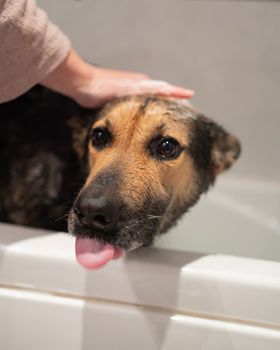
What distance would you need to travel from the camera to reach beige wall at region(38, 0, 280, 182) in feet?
5.99

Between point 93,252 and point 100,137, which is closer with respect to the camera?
point 93,252

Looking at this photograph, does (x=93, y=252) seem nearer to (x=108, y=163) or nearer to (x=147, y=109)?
(x=108, y=163)

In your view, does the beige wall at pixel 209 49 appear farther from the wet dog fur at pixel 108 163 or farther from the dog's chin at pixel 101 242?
the dog's chin at pixel 101 242

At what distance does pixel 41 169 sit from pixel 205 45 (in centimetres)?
99

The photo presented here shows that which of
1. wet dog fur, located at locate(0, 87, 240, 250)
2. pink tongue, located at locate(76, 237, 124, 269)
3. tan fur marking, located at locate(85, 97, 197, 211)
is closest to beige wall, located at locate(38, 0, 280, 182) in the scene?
wet dog fur, located at locate(0, 87, 240, 250)

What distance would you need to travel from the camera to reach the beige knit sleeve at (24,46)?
0.84 meters

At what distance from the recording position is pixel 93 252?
804mm

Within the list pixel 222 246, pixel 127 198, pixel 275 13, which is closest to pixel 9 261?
pixel 127 198

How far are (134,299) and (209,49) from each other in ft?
4.51

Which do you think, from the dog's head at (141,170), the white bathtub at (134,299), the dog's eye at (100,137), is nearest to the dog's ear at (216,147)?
the dog's head at (141,170)

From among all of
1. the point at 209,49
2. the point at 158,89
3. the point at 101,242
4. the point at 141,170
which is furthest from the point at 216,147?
the point at 209,49

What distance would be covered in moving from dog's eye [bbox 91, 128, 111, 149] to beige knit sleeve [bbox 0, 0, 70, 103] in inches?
8.0

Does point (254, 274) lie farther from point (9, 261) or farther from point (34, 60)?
point (34, 60)

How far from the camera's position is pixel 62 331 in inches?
35.8
